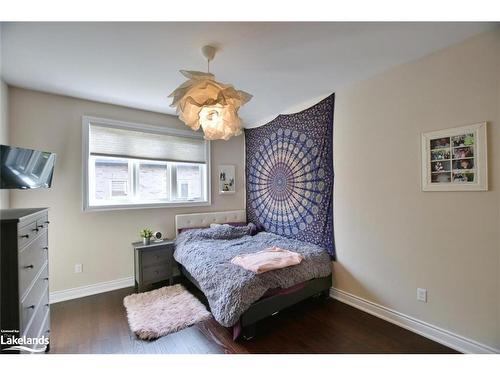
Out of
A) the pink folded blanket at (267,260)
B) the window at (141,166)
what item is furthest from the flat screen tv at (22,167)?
the pink folded blanket at (267,260)

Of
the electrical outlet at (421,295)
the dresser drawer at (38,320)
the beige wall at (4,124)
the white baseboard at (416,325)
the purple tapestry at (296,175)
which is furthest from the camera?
the purple tapestry at (296,175)

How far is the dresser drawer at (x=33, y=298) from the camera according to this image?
1.23 m

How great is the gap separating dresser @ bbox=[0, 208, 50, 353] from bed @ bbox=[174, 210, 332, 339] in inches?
46.8

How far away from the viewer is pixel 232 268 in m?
2.12

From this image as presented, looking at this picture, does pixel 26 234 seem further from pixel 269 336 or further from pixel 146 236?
pixel 269 336

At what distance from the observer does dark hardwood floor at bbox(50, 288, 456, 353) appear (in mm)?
1795

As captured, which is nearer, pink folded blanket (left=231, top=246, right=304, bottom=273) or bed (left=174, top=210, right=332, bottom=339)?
bed (left=174, top=210, right=332, bottom=339)

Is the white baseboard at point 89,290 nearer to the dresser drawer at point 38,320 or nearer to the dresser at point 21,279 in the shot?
the dresser drawer at point 38,320

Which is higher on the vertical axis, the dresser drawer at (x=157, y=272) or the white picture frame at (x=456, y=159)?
the white picture frame at (x=456, y=159)

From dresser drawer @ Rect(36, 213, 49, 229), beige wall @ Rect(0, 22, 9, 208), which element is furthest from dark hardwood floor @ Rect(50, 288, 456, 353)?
beige wall @ Rect(0, 22, 9, 208)

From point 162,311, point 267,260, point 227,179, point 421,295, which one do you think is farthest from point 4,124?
point 421,295

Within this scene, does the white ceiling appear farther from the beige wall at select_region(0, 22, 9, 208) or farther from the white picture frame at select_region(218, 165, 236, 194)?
the white picture frame at select_region(218, 165, 236, 194)

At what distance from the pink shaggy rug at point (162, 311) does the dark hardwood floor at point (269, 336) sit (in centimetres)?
7
